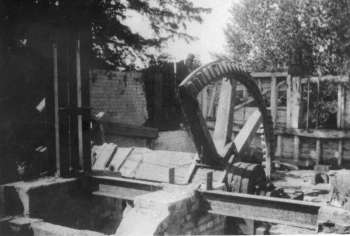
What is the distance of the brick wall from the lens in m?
12.9

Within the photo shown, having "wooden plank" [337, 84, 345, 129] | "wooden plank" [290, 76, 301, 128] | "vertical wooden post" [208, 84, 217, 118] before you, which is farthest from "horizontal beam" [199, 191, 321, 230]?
"vertical wooden post" [208, 84, 217, 118]

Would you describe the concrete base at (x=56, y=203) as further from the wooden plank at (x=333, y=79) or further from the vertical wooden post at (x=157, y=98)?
the vertical wooden post at (x=157, y=98)

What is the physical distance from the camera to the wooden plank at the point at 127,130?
11.3 m

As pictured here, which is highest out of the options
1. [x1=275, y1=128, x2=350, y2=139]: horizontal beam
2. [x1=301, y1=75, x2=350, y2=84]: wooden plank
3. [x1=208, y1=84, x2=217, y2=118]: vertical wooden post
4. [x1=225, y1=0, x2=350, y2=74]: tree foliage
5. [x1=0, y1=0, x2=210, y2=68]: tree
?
[x1=225, y1=0, x2=350, y2=74]: tree foliage

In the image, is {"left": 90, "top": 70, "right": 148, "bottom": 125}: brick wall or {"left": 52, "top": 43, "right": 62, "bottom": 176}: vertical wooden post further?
{"left": 90, "top": 70, "right": 148, "bottom": 125}: brick wall

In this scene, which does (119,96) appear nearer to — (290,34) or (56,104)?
(290,34)

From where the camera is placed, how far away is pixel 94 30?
8.19 metres

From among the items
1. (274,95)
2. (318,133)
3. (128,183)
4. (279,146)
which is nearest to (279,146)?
(279,146)

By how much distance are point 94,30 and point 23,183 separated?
445 cm

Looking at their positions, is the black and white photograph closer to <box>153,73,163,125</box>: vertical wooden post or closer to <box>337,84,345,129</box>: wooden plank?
<box>337,84,345,129</box>: wooden plank

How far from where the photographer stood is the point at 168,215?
13.1ft

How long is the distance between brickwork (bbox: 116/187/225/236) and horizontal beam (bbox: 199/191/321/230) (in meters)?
0.21

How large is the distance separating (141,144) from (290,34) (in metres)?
9.25

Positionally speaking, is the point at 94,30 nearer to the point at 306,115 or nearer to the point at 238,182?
the point at 238,182
